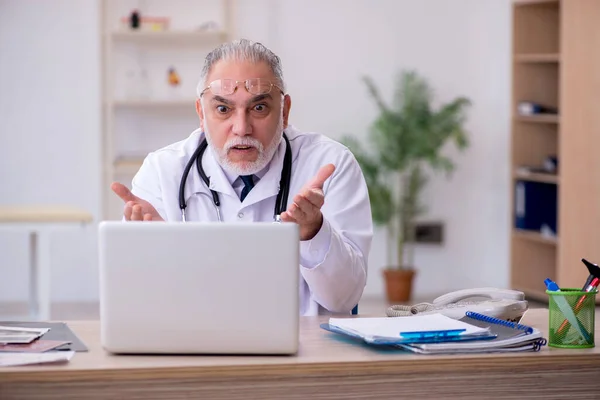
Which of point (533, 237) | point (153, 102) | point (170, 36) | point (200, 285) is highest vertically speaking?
point (170, 36)

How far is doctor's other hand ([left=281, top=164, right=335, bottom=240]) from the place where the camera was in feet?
6.39

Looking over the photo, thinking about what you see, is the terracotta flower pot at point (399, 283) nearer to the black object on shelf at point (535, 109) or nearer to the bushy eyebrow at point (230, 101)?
the black object on shelf at point (535, 109)

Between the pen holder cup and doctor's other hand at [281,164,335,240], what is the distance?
479 millimetres

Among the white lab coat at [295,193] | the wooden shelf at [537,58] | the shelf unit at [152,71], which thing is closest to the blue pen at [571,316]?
the white lab coat at [295,193]

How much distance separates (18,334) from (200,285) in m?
0.42

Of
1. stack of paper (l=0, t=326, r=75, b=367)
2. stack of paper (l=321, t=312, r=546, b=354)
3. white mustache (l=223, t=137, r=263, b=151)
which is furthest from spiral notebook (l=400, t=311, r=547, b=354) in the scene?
white mustache (l=223, t=137, r=263, b=151)

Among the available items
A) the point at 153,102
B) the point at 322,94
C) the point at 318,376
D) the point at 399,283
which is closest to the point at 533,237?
the point at 399,283

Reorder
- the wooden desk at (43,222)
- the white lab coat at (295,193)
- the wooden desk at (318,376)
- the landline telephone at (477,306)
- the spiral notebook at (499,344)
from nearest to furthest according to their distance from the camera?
the wooden desk at (318,376), the spiral notebook at (499,344), the landline telephone at (477,306), the white lab coat at (295,193), the wooden desk at (43,222)

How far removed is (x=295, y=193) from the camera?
8.59 feet

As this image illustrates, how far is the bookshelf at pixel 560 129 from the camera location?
19.0 ft

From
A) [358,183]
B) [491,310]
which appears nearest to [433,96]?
[358,183]

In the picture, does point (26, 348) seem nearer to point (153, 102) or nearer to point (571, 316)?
point (571, 316)

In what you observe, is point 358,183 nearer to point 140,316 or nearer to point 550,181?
point 140,316

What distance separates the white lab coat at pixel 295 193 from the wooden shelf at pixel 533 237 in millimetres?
3657
